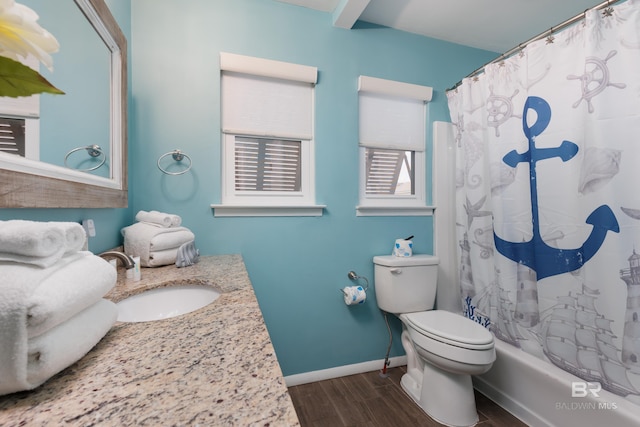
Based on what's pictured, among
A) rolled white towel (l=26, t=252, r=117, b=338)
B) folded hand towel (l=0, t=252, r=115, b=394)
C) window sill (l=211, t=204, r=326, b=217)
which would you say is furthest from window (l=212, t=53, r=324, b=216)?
folded hand towel (l=0, t=252, r=115, b=394)

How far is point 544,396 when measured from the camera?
126 centimetres

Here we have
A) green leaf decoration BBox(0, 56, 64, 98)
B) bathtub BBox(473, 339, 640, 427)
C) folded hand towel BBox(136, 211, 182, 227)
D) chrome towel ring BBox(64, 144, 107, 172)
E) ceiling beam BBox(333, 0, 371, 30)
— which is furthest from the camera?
ceiling beam BBox(333, 0, 371, 30)

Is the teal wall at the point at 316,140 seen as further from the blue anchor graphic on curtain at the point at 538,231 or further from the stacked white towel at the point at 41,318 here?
the stacked white towel at the point at 41,318

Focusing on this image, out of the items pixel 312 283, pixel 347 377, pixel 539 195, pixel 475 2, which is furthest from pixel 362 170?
pixel 347 377

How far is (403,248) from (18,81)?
5.84 feet

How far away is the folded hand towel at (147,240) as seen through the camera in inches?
43.9

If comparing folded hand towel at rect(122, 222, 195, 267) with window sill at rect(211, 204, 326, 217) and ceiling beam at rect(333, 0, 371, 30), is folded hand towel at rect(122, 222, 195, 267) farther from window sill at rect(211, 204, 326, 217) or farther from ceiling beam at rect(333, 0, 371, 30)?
ceiling beam at rect(333, 0, 371, 30)

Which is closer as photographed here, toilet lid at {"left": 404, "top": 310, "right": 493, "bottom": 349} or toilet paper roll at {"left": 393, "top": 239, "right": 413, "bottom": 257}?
toilet lid at {"left": 404, "top": 310, "right": 493, "bottom": 349}

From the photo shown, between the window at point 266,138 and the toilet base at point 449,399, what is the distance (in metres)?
1.17

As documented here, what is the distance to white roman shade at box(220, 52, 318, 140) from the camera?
1507 millimetres

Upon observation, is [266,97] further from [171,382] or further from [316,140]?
[171,382]

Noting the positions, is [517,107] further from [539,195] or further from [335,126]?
[335,126]

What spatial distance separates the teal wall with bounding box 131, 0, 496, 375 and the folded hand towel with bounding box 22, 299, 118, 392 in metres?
1.03

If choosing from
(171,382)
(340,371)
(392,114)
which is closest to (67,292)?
(171,382)
